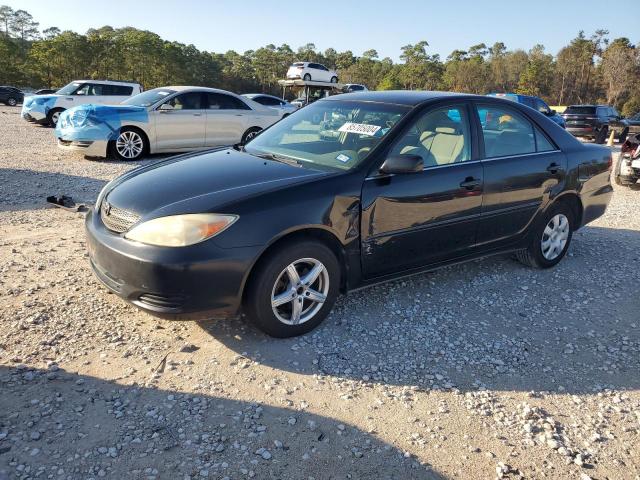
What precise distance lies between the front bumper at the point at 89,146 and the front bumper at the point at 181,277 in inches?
291

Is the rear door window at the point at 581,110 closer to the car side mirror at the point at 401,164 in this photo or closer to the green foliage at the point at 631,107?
the car side mirror at the point at 401,164

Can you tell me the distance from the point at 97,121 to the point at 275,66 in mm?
69053

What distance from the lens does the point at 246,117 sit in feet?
37.9

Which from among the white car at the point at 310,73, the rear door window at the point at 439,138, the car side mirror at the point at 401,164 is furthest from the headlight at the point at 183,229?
the white car at the point at 310,73

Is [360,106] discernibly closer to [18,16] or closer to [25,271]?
[25,271]

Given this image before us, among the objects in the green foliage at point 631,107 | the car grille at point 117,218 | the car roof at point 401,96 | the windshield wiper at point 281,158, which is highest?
the green foliage at point 631,107

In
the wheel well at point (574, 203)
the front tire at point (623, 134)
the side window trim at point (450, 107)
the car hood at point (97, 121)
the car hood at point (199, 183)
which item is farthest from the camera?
the front tire at point (623, 134)

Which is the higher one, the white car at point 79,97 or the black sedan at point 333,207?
the white car at point 79,97

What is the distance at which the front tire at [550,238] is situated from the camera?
4.79 m

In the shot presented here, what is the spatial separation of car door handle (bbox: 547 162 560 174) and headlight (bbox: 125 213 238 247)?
3168 mm

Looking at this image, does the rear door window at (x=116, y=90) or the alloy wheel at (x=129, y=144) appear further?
the rear door window at (x=116, y=90)

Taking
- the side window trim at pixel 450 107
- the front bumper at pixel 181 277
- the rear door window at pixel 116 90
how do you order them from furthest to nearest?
the rear door window at pixel 116 90 < the side window trim at pixel 450 107 < the front bumper at pixel 181 277

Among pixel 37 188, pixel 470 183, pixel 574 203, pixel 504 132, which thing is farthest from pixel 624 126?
pixel 37 188

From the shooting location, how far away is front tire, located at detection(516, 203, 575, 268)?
4793mm
